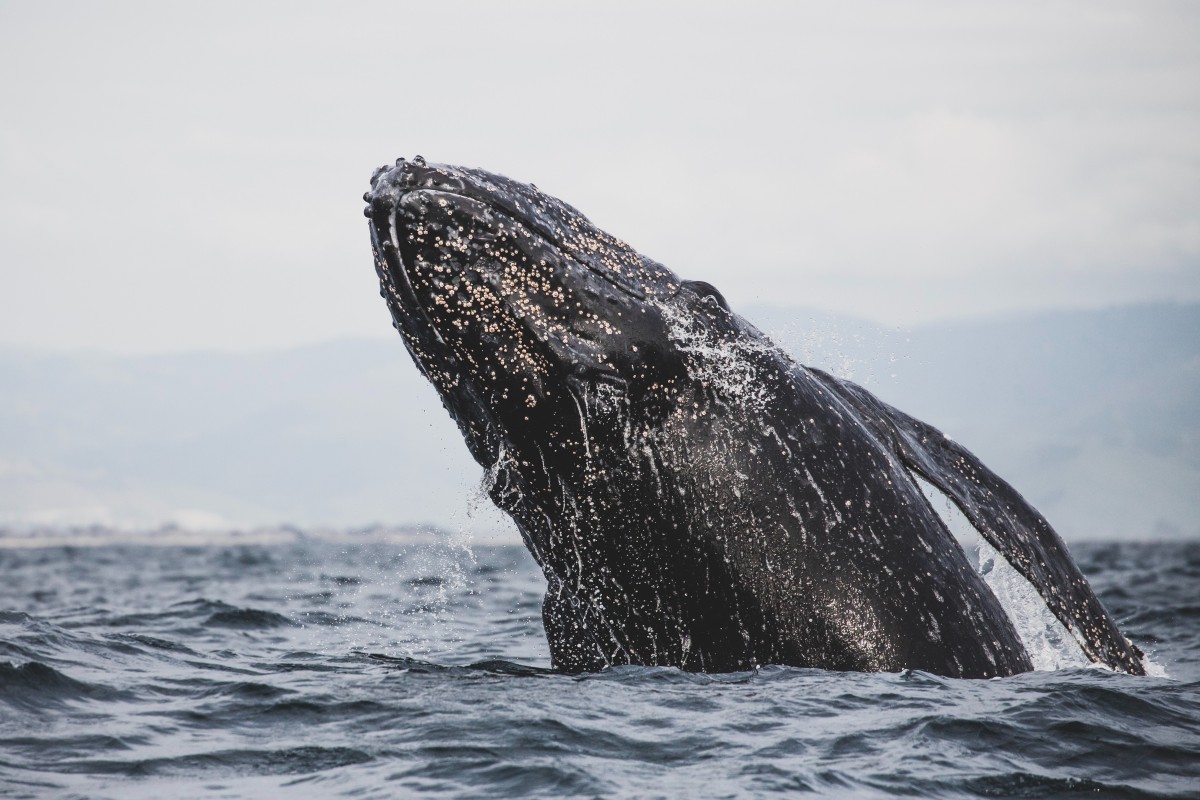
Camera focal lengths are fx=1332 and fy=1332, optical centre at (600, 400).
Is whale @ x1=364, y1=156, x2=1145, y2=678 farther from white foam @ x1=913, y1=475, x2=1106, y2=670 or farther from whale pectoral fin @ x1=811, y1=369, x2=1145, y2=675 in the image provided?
white foam @ x1=913, y1=475, x2=1106, y2=670

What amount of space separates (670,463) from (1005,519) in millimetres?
2120

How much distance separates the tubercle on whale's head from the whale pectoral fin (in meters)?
1.64

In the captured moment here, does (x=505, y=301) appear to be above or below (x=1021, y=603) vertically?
above

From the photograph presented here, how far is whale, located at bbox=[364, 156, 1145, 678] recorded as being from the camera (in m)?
7.33

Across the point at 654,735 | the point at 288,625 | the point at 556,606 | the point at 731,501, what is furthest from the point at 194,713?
the point at 288,625

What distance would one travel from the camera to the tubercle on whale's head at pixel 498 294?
285 inches

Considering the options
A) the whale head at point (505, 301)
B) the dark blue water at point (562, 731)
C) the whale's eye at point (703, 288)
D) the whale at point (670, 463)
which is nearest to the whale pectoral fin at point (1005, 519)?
the whale at point (670, 463)

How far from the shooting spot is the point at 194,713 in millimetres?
8109

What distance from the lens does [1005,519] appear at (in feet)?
26.4

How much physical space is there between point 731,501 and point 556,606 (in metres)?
1.55

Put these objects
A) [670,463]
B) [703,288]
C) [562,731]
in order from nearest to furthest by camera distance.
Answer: [562,731]
[670,463]
[703,288]

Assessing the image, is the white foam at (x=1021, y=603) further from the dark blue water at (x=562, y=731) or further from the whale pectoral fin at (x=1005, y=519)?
the dark blue water at (x=562, y=731)

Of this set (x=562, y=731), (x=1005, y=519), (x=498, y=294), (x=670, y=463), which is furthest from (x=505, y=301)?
(x=1005, y=519)

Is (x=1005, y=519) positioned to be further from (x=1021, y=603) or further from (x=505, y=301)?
(x=505, y=301)
